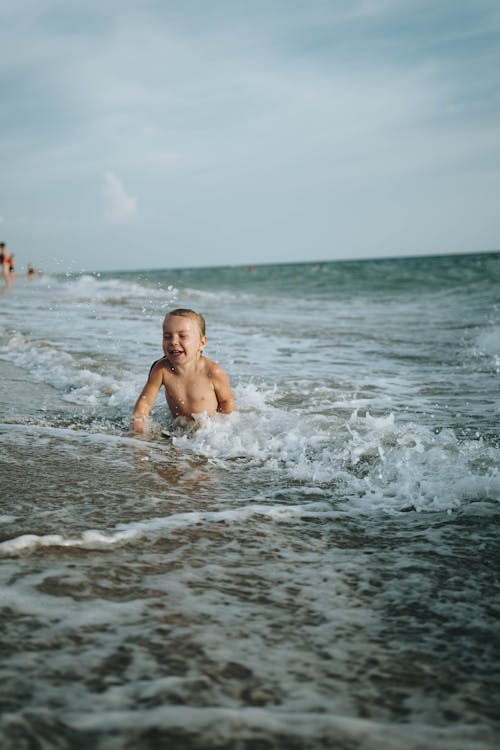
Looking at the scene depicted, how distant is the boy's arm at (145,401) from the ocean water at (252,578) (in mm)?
114

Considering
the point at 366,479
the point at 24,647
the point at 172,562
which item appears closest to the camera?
the point at 24,647

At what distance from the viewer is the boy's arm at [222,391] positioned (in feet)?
16.3

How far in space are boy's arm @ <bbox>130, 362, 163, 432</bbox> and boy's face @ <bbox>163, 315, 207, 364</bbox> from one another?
0.18m

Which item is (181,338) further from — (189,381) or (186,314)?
(189,381)

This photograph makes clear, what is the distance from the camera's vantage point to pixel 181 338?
472 centimetres

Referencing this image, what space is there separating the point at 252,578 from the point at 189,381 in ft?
9.63

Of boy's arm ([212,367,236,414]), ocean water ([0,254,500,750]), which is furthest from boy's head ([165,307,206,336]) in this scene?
ocean water ([0,254,500,750])

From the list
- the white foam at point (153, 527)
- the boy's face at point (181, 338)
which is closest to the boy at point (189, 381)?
the boy's face at point (181, 338)

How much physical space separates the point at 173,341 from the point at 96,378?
214 cm

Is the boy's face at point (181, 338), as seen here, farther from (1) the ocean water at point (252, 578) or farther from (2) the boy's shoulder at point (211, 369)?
(1) the ocean water at point (252, 578)

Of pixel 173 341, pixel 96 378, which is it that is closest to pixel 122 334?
pixel 96 378

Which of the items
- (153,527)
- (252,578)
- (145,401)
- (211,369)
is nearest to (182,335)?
(211,369)

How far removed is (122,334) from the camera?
34.7 feet

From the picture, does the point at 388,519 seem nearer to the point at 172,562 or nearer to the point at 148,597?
the point at 172,562
